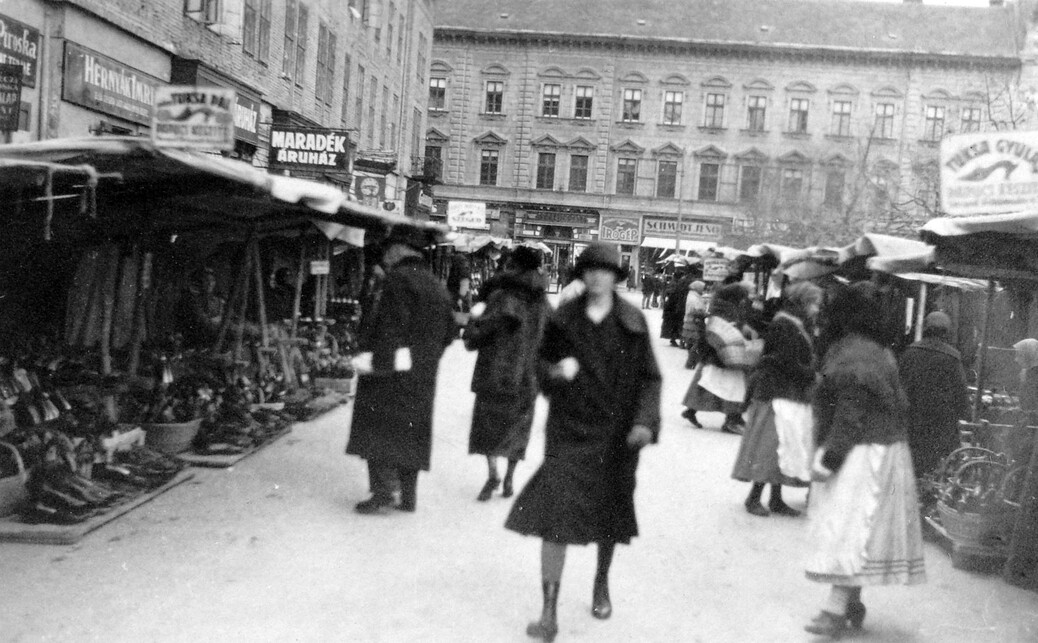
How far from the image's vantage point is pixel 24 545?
239 inches

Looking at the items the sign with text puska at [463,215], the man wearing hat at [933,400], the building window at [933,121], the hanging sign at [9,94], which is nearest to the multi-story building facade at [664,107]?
the building window at [933,121]

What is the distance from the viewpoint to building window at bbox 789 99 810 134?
56812mm

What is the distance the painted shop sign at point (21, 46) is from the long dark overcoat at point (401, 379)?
815 cm

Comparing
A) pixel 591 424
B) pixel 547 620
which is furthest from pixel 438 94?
pixel 547 620

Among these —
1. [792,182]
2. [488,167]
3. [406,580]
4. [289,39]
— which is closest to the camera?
[406,580]

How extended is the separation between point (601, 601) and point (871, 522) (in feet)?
4.52

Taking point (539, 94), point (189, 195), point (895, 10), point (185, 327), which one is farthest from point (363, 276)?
point (895, 10)

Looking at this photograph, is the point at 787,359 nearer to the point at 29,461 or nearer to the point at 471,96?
the point at 29,461

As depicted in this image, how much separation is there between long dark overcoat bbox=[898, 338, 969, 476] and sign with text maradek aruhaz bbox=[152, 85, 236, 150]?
499cm

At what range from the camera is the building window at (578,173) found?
2280 inches

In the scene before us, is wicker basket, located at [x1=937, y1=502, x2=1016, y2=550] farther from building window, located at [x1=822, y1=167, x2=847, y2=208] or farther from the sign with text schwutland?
building window, located at [x1=822, y1=167, x2=847, y2=208]

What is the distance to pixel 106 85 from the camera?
51.6 ft

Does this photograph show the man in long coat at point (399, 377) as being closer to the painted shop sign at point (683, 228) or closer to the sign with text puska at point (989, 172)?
the sign with text puska at point (989, 172)

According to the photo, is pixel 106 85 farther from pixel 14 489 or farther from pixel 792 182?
pixel 792 182
